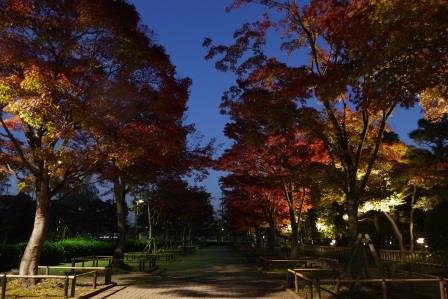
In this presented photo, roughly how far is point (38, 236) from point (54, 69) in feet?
16.8

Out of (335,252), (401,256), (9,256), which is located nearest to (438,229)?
(401,256)

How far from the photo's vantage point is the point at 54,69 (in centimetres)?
1503

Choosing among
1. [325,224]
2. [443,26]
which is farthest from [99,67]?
[325,224]

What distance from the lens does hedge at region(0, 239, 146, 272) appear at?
78.9ft

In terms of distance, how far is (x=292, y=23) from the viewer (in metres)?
16.4

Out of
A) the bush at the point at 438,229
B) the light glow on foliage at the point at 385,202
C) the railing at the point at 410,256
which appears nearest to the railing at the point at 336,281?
the railing at the point at 410,256

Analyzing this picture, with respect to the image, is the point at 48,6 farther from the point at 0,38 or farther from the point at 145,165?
the point at 145,165

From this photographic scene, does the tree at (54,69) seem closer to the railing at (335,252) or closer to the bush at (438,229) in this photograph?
the bush at (438,229)

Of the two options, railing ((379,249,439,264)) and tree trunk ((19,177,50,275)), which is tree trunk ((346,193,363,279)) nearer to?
railing ((379,249,439,264))

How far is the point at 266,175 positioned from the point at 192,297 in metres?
14.5

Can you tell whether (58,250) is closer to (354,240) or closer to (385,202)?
(385,202)

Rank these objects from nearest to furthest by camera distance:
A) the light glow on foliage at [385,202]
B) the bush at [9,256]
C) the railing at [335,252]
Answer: the bush at [9,256] < the light glow on foliage at [385,202] < the railing at [335,252]

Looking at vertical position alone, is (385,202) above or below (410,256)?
above

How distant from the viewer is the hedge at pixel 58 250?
24062 millimetres
